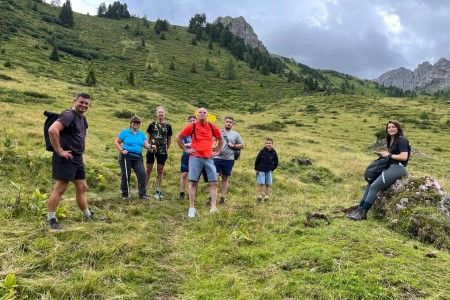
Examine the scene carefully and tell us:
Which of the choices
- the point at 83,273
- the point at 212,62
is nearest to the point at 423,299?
the point at 83,273

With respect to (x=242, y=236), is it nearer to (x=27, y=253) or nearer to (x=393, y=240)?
(x=393, y=240)

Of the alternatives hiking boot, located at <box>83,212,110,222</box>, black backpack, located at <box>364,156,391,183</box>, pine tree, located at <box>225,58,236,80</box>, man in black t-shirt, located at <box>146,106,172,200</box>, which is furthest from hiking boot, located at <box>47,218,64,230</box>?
pine tree, located at <box>225,58,236,80</box>

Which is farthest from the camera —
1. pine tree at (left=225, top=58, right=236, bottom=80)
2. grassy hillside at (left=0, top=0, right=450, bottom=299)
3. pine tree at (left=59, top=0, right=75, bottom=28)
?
pine tree at (left=59, top=0, right=75, bottom=28)

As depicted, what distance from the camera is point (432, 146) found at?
27.8 m

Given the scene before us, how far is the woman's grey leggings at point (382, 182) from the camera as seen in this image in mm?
6754

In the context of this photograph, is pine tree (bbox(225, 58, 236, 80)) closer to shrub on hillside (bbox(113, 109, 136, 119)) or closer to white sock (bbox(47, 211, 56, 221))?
shrub on hillside (bbox(113, 109, 136, 119))

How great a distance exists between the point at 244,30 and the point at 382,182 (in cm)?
17064

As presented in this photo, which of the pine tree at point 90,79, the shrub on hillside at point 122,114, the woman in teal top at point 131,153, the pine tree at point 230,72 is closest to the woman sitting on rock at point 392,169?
the woman in teal top at point 131,153

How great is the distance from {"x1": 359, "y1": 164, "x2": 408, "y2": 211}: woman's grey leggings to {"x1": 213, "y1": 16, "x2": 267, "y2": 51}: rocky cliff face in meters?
163

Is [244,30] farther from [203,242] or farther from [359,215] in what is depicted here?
[203,242]

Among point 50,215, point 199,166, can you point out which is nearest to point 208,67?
point 199,166

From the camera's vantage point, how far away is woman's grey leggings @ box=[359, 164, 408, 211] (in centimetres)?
675

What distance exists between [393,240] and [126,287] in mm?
3974

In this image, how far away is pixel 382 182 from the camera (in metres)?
6.79
